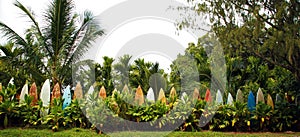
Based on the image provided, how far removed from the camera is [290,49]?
19.4 ft

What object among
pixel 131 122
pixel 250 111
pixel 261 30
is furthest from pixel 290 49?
pixel 131 122

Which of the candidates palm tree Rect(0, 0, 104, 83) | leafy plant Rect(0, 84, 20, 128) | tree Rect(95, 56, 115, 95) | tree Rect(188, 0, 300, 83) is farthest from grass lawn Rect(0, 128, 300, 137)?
tree Rect(95, 56, 115, 95)

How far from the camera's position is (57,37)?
10812mm

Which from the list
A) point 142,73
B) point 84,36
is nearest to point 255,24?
point 84,36

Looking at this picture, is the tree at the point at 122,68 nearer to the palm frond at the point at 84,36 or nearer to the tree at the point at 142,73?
the tree at the point at 142,73

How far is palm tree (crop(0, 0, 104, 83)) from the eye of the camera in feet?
35.7

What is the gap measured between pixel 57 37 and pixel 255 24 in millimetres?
6772

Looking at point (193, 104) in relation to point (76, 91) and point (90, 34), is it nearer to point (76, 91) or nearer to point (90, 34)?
point (76, 91)

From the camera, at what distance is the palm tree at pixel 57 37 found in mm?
10867

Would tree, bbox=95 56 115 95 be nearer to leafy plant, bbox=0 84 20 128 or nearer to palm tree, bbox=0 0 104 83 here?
palm tree, bbox=0 0 104 83

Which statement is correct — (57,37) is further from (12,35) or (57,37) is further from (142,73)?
(142,73)

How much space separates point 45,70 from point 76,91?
381cm

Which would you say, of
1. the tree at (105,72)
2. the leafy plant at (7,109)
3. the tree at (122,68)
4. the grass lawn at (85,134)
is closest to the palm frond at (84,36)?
the tree at (105,72)

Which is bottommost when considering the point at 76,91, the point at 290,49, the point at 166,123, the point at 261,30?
the point at 166,123
